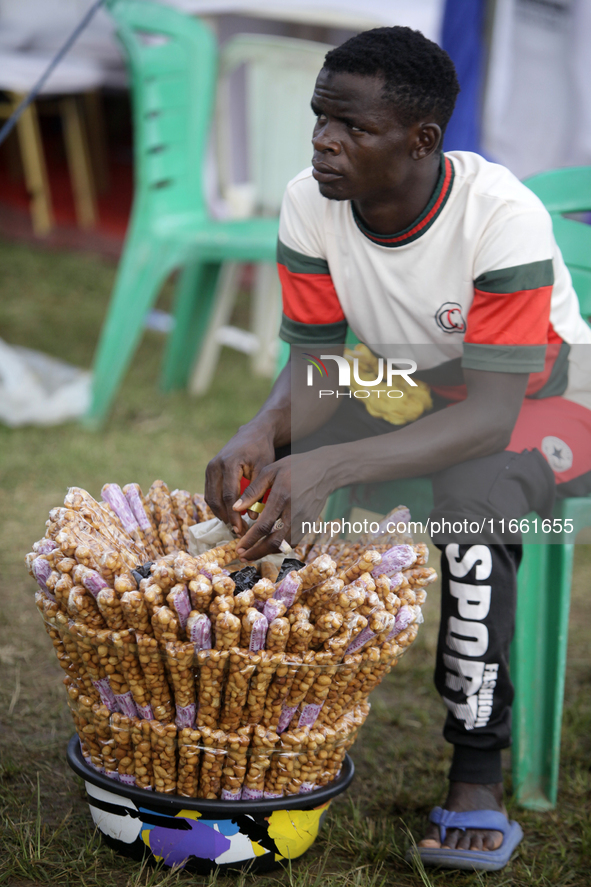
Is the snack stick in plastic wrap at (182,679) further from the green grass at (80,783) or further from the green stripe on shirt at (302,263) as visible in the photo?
the green stripe on shirt at (302,263)

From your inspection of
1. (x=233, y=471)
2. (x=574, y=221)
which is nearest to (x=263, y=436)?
(x=233, y=471)

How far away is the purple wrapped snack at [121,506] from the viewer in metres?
1.33

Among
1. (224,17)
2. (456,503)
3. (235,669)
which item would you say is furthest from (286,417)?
(224,17)

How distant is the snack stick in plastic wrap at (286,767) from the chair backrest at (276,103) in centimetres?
239

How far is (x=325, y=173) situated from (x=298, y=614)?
65 cm

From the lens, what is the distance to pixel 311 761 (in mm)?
1207

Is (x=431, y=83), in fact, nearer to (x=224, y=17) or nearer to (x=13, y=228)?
(x=224, y=17)

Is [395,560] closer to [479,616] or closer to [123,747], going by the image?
[479,616]

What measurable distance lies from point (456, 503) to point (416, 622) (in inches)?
7.7

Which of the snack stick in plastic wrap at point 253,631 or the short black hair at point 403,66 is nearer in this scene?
the snack stick in plastic wrap at point 253,631

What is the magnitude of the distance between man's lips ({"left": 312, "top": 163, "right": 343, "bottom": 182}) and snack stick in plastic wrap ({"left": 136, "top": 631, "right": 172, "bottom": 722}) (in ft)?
2.32

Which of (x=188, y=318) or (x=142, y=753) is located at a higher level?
(x=142, y=753)

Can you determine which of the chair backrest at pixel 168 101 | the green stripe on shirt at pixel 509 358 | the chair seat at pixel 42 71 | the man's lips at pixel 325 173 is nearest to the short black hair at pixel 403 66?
the man's lips at pixel 325 173

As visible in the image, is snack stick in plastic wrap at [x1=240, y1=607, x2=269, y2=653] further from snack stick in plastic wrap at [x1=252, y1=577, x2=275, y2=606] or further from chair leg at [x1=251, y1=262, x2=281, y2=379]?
chair leg at [x1=251, y1=262, x2=281, y2=379]
